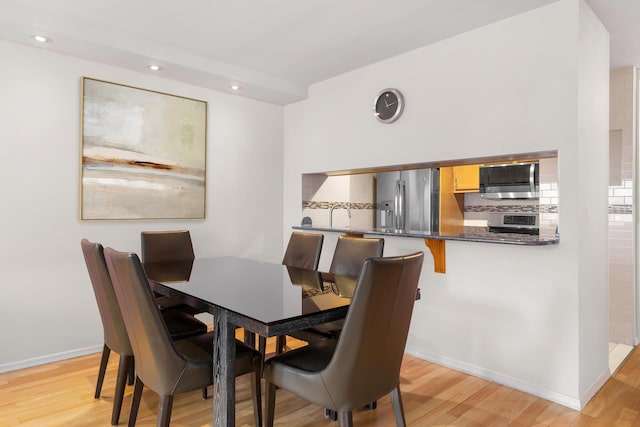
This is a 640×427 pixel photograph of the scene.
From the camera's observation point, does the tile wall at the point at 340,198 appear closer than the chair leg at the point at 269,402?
No

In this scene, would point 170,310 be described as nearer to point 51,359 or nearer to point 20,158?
point 51,359

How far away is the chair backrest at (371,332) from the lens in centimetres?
153

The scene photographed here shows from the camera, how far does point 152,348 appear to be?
5.60 ft

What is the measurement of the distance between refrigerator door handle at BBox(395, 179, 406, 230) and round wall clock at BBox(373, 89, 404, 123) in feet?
4.57

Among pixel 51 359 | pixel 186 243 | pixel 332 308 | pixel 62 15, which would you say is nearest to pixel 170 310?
pixel 186 243

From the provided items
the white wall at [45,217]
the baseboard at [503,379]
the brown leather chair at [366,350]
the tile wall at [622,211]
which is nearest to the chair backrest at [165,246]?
the white wall at [45,217]

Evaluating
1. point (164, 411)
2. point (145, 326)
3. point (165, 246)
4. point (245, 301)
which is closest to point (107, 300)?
point (145, 326)

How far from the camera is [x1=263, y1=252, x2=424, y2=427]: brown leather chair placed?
Result: 1.54m

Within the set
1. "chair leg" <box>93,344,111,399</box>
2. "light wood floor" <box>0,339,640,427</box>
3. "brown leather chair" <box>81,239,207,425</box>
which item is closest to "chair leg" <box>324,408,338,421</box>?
"light wood floor" <box>0,339,640,427</box>

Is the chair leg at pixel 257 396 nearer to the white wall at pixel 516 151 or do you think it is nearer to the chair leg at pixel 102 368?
the chair leg at pixel 102 368

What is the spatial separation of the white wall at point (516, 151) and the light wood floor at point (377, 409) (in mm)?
158

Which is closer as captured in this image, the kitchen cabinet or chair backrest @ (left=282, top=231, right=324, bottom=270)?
chair backrest @ (left=282, top=231, right=324, bottom=270)

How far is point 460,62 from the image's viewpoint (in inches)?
122

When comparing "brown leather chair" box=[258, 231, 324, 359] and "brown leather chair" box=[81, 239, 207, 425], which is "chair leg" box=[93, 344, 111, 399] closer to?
"brown leather chair" box=[81, 239, 207, 425]
